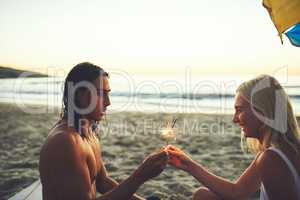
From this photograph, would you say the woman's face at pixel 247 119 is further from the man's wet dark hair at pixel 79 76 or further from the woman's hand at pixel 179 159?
the man's wet dark hair at pixel 79 76

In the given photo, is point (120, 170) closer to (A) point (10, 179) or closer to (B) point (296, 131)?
(A) point (10, 179)

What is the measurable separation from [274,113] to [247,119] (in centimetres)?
30

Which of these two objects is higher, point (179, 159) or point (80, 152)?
point (80, 152)

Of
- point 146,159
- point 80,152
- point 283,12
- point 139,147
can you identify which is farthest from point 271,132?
point 139,147

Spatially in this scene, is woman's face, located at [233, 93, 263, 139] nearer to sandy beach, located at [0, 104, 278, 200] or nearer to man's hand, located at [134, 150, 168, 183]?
man's hand, located at [134, 150, 168, 183]

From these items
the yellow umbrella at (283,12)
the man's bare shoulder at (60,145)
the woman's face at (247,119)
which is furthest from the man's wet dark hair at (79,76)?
the yellow umbrella at (283,12)

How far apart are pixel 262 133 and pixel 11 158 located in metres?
10.0

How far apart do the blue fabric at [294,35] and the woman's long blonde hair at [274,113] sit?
629mm

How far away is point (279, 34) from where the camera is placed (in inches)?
138

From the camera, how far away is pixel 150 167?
3617mm

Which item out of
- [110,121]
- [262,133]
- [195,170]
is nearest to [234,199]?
[195,170]

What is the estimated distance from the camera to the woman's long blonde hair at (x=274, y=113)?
349 cm

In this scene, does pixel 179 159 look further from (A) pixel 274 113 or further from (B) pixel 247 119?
(A) pixel 274 113

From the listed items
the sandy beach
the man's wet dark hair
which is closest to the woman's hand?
the man's wet dark hair
